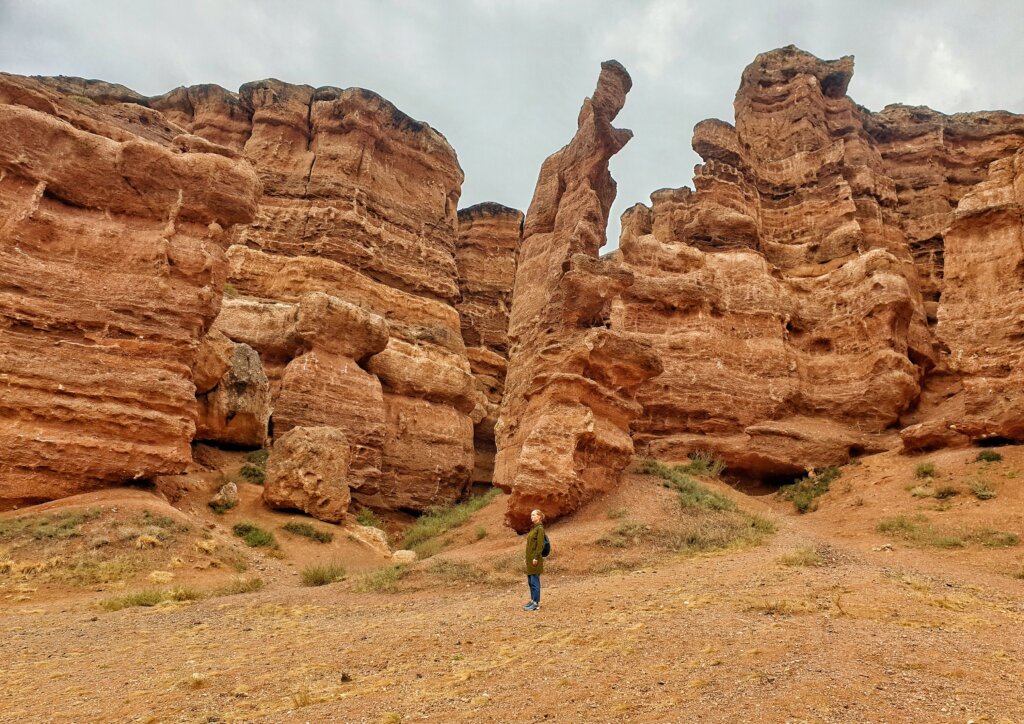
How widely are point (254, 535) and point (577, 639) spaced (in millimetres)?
11392

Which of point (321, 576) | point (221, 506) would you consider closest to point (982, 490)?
point (321, 576)

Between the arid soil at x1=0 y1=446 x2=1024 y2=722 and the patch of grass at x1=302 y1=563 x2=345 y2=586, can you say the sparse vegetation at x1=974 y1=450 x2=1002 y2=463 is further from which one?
the patch of grass at x1=302 y1=563 x2=345 y2=586

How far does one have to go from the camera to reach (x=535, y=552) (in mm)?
8727

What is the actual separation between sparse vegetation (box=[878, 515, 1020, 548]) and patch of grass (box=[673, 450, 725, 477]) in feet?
21.9

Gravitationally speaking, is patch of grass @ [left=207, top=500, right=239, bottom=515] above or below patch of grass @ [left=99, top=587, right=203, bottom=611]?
above

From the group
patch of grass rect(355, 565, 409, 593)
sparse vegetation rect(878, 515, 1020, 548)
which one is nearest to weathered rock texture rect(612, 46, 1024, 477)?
sparse vegetation rect(878, 515, 1020, 548)

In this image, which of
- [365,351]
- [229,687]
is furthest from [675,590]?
[365,351]

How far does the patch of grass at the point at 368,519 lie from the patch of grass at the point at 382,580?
9.06 meters

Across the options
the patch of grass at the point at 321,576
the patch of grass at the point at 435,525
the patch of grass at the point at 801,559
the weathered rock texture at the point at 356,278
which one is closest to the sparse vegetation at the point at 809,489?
the patch of grass at the point at 801,559

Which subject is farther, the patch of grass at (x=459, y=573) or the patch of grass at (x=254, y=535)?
the patch of grass at (x=254, y=535)

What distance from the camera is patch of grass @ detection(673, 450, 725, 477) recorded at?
67.4ft

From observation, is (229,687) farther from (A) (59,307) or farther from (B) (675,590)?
(A) (59,307)

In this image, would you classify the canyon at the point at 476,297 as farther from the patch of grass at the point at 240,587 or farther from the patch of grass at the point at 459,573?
the patch of grass at the point at 240,587

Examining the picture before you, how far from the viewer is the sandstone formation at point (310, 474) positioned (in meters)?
17.7
